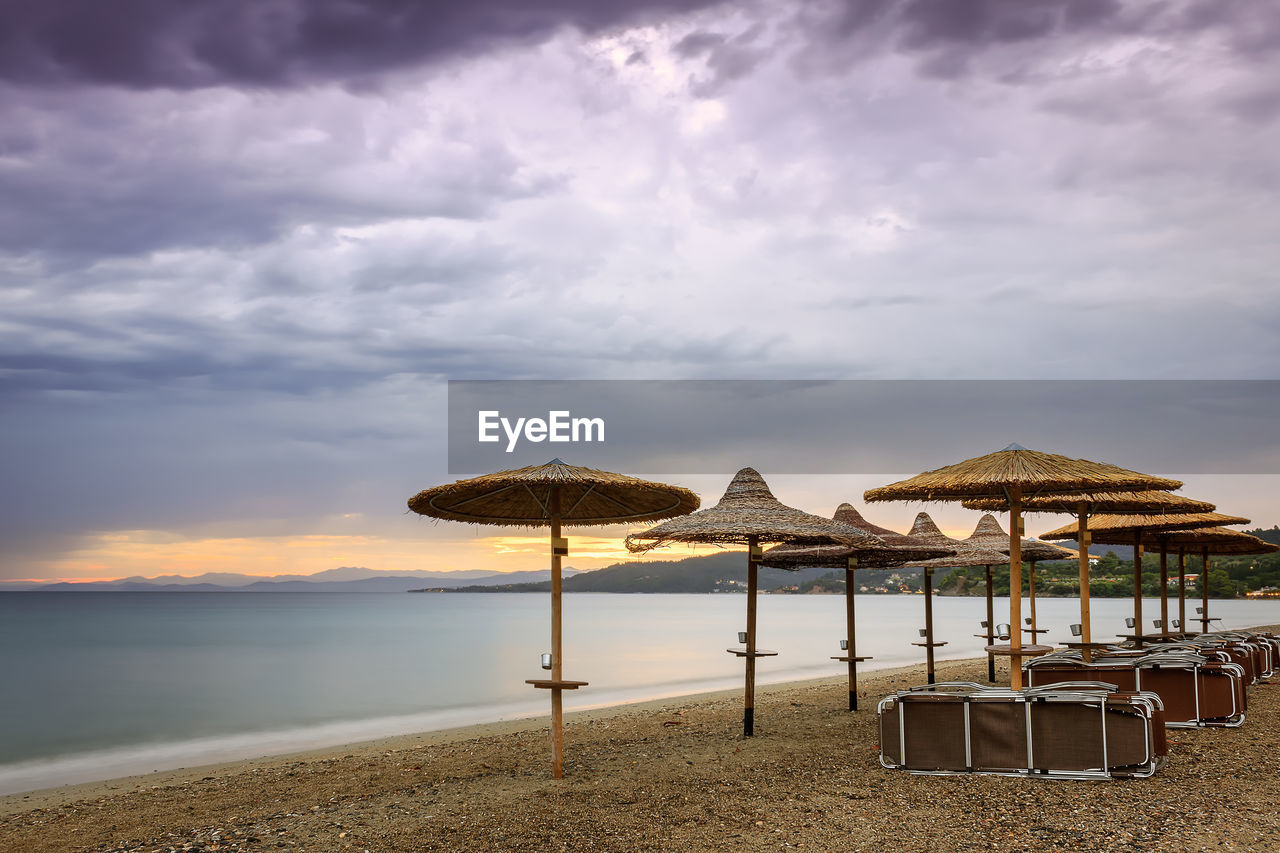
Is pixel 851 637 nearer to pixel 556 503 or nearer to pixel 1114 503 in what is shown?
pixel 1114 503

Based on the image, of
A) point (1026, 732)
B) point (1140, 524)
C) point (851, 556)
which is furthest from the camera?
point (1140, 524)

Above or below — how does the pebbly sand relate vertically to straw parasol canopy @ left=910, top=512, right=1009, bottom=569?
below

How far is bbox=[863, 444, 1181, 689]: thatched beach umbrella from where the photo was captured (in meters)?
6.02

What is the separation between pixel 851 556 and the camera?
354 inches

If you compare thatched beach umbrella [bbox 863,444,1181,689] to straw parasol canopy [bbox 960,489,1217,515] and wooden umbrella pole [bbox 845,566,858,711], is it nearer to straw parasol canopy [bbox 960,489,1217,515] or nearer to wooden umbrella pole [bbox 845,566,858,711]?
straw parasol canopy [bbox 960,489,1217,515]

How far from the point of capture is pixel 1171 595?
215 feet

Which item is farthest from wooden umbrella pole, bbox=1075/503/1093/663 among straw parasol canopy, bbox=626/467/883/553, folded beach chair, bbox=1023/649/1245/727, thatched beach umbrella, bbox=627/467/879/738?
thatched beach umbrella, bbox=627/467/879/738

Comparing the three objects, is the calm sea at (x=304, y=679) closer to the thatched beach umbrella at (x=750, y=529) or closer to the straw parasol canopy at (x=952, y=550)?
the straw parasol canopy at (x=952, y=550)

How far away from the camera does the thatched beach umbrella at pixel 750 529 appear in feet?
23.7

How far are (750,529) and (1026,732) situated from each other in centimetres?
250

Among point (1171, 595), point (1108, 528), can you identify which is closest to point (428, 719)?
point (1108, 528)

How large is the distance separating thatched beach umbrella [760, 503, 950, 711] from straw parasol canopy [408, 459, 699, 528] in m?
2.37

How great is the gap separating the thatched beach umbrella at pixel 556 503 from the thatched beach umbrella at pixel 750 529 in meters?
0.54

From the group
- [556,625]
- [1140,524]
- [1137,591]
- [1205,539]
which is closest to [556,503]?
[556,625]
